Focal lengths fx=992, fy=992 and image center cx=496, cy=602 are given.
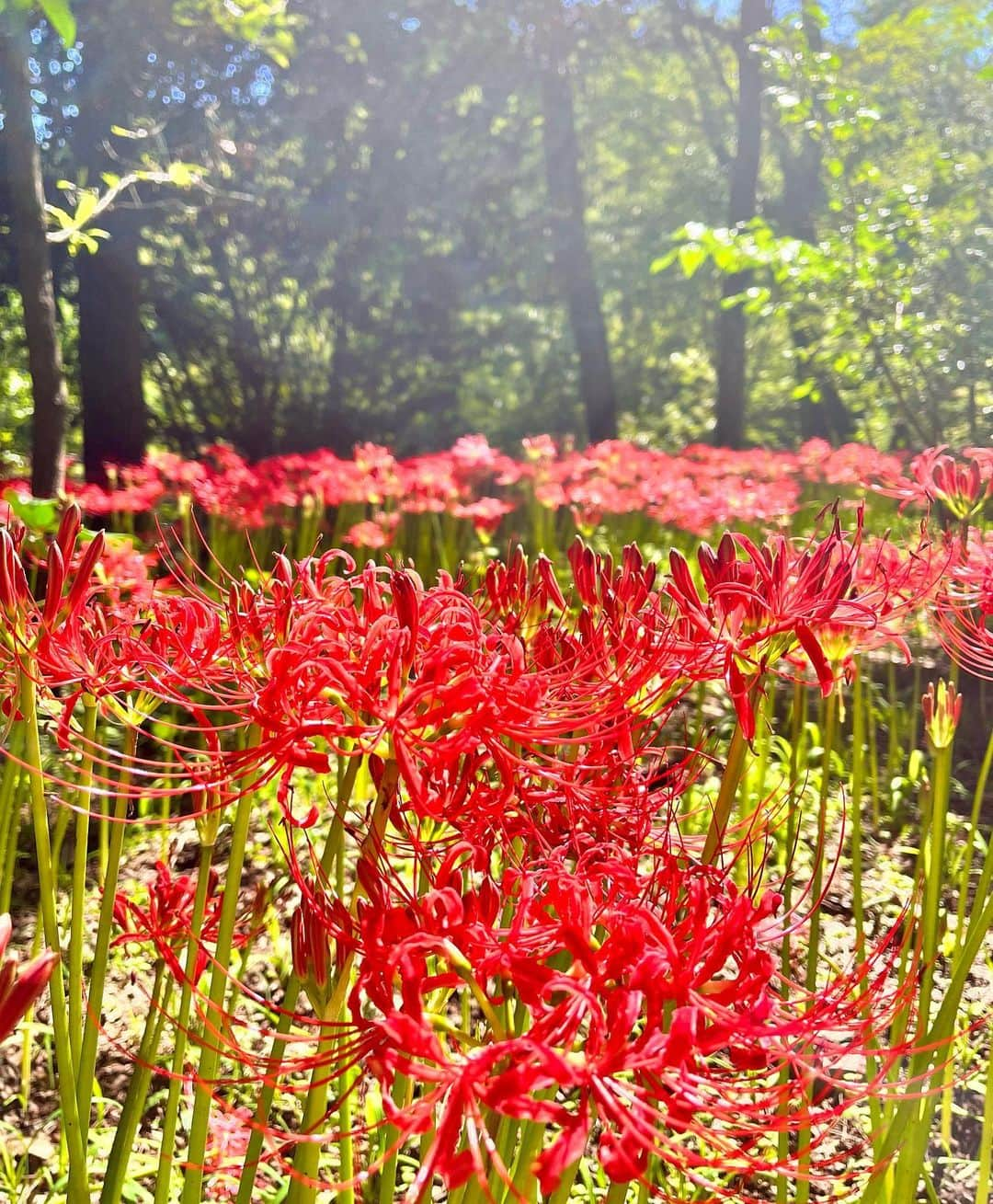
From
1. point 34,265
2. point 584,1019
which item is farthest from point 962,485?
point 34,265

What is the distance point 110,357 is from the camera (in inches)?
233

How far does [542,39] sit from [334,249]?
2668 millimetres

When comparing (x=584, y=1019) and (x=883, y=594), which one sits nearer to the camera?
(x=584, y=1019)

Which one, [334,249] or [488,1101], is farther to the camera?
[334,249]

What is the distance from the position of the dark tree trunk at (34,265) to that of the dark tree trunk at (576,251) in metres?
5.71

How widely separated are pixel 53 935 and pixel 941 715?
89cm

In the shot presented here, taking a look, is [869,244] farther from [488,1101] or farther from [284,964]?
[488,1101]

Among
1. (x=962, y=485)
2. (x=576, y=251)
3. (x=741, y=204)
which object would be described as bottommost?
(x=962, y=485)

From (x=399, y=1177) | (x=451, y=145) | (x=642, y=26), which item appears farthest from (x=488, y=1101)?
(x=642, y=26)

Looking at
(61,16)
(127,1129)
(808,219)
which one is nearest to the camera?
(127,1129)

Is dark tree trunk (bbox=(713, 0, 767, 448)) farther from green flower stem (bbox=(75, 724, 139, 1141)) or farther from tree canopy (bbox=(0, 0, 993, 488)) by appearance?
green flower stem (bbox=(75, 724, 139, 1141))

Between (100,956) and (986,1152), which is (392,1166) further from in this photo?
(986,1152)

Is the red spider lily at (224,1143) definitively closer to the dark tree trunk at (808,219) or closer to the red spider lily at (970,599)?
the red spider lily at (970,599)

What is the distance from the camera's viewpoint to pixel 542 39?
894 centimetres
